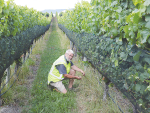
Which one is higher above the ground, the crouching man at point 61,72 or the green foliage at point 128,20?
the green foliage at point 128,20

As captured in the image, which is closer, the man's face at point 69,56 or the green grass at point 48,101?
the green grass at point 48,101

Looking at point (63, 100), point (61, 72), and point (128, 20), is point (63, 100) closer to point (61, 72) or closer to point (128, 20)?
point (61, 72)

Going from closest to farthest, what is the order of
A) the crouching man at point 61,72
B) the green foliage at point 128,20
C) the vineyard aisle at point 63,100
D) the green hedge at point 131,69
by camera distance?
the green foliage at point 128,20 → the green hedge at point 131,69 → the vineyard aisle at point 63,100 → the crouching man at point 61,72

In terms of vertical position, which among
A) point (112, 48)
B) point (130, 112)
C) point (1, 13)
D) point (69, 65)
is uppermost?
point (1, 13)

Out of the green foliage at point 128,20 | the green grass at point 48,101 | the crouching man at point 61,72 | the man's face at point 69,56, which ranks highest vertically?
the green foliage at point 128,20

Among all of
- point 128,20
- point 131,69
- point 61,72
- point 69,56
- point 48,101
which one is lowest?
point 48,101

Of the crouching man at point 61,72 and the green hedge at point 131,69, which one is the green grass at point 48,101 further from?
the green hedge at point 131,69

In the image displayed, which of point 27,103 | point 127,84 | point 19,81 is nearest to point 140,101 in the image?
point 127,84

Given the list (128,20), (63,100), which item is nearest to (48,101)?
(63,100)

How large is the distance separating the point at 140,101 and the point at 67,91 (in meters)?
3.08

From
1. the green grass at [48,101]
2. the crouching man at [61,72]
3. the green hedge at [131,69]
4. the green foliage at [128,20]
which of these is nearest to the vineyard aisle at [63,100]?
the green grass at [48,101]

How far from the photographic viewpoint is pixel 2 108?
→ 3678 mm

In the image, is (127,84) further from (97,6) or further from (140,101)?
(97,6)

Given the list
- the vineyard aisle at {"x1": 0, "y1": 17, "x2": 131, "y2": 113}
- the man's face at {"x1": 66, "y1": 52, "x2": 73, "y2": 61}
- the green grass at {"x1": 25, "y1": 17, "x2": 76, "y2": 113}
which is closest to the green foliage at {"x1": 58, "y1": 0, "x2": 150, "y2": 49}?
the man's face at {"x1": 66, "y1": 52, "x2": 73, "y2": 61}
